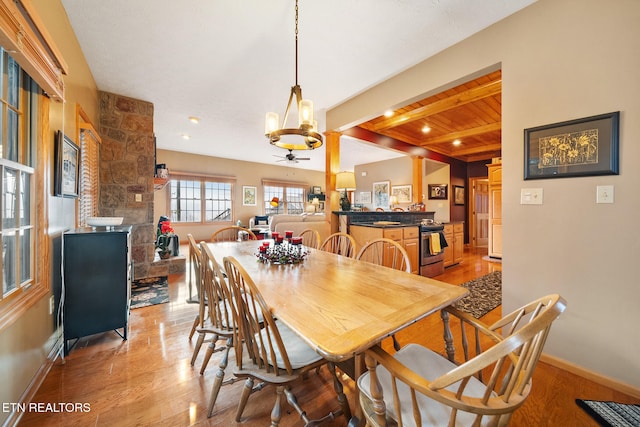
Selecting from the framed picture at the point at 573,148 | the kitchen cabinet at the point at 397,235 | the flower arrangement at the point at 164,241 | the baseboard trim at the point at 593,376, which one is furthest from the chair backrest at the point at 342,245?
the flower arrangement at the point at 164,241

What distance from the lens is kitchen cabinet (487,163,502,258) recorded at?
5.25 meters

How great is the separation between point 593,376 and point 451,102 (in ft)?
10.1

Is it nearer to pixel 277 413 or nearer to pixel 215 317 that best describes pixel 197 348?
pixel 215 317

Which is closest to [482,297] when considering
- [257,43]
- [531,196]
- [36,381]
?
[531,196]

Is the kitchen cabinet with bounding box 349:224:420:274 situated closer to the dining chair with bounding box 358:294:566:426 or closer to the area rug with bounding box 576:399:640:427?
the area rug with bounding box 576:399:640:427

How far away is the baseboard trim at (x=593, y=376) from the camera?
58.1 inches

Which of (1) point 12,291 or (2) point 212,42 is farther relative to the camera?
(2) point 212,42

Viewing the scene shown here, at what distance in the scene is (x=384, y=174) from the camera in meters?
7.50

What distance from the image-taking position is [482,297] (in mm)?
3020

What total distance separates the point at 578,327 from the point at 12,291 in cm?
346

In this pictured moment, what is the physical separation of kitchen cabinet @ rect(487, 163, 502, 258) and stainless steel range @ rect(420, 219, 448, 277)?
194 centimetres

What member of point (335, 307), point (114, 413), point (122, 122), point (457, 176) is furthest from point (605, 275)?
point (457, 176)

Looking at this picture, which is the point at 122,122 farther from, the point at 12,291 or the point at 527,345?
the point at 527,345

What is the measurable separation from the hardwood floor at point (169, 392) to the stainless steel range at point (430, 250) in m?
2.00
